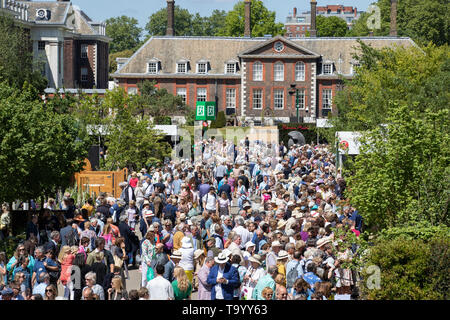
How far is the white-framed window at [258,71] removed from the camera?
260 ft

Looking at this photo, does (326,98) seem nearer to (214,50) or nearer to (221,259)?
(214,50)

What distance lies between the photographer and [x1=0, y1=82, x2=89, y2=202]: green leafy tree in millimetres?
22359

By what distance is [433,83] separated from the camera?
104 feet

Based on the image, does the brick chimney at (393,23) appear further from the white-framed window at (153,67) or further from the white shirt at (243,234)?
the white shirt at (243,234)

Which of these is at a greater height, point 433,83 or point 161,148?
point 433,83

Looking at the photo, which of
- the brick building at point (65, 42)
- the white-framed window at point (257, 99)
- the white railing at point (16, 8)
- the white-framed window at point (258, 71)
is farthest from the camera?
the brick building at point (65, 42)

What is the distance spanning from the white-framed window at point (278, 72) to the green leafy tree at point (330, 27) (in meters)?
39.4

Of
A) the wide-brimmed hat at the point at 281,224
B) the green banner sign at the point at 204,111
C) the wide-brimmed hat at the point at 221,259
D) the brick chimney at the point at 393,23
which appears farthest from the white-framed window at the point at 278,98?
the wide-brimmed hat at the point at 221,259

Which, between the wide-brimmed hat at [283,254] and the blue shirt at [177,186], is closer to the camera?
the wide-brimmed hat at [283,254]

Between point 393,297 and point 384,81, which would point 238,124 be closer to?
point 384,81

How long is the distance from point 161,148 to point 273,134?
70.5 feet

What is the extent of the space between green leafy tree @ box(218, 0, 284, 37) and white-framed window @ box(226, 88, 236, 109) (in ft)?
84.3

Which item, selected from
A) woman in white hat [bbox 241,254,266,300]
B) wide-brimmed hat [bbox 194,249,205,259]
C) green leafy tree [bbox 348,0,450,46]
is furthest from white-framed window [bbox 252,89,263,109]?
woman in white hat [bbox 241,254,266,300]
